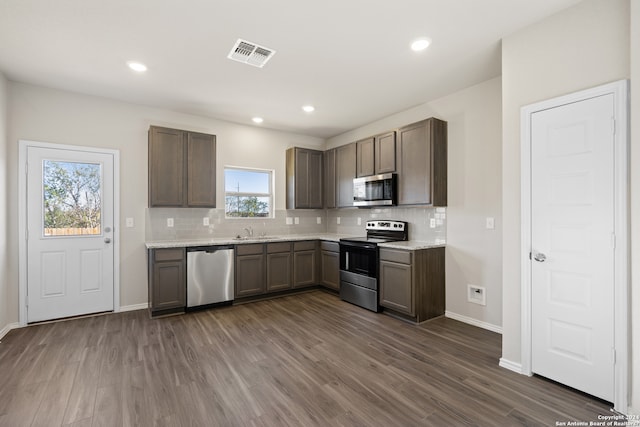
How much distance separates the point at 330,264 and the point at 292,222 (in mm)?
1175

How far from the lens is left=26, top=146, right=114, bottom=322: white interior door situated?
3518 millimetres

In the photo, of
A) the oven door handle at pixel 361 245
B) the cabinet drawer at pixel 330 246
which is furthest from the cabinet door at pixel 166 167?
the oven door handle at pixel 361 245

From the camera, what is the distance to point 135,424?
183cm

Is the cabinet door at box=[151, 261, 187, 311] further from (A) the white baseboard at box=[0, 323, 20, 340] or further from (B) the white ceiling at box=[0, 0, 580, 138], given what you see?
(B) the white ceiling at box=[0, 0, 580, 138]

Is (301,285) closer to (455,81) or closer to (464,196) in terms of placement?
(464,196)

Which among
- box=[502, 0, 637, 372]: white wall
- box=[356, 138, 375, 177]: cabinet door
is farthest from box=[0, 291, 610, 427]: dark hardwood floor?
box=[356, 138, 375, 177]: cabinet door

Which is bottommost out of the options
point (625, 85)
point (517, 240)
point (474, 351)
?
point (474, 351)

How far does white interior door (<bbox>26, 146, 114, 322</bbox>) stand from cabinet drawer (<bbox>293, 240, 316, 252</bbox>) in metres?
2.49

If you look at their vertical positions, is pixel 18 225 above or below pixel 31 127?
below

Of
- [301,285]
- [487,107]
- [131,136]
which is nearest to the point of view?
[487,107]

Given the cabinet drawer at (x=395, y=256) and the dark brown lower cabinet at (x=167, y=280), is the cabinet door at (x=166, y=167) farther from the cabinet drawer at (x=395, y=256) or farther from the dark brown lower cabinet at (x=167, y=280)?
the cabinet drawer at (x=395, y=256)

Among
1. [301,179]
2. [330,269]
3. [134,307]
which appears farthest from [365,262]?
[134,307]

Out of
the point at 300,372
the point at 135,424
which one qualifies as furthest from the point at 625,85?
the point at 135,424

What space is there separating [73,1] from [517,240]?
3775mm
